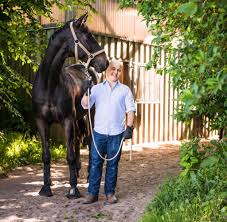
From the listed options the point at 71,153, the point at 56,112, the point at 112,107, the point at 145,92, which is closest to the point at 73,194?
the point at 71,153

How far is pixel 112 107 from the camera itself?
18.7 feet

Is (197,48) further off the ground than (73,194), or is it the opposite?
(197,48)

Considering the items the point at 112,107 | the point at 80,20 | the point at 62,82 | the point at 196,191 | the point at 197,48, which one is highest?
the point at 80,20

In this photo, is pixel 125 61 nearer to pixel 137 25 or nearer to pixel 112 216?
pixel 137 25

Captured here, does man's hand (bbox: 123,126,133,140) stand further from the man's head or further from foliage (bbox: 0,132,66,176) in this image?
foliage (bbox: 0,132,66,176)

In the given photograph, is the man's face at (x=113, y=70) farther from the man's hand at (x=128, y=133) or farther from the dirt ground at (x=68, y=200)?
the dirt ground at (x=68, y=200)

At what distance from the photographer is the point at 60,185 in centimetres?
687

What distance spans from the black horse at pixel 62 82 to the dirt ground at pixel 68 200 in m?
0.38

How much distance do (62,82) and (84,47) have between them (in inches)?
25.9

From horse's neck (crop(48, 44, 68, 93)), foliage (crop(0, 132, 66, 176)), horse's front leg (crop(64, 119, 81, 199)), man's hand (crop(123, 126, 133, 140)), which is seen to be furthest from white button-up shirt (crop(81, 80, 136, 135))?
foliage (crop(0, 132, 66, 176))

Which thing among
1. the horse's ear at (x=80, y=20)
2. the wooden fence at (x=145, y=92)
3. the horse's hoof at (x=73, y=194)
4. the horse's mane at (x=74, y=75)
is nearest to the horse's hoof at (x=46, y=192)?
the horse's hoof at (x=73, y=194)

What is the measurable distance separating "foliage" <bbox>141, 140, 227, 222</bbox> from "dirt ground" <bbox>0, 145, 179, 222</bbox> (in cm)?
48

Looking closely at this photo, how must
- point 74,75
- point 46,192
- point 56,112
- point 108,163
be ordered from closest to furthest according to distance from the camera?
1. point 108,163
2. point 46,192
3. point 56,112
4. point 74,75

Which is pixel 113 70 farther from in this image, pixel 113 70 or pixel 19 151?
pixel 19 151
